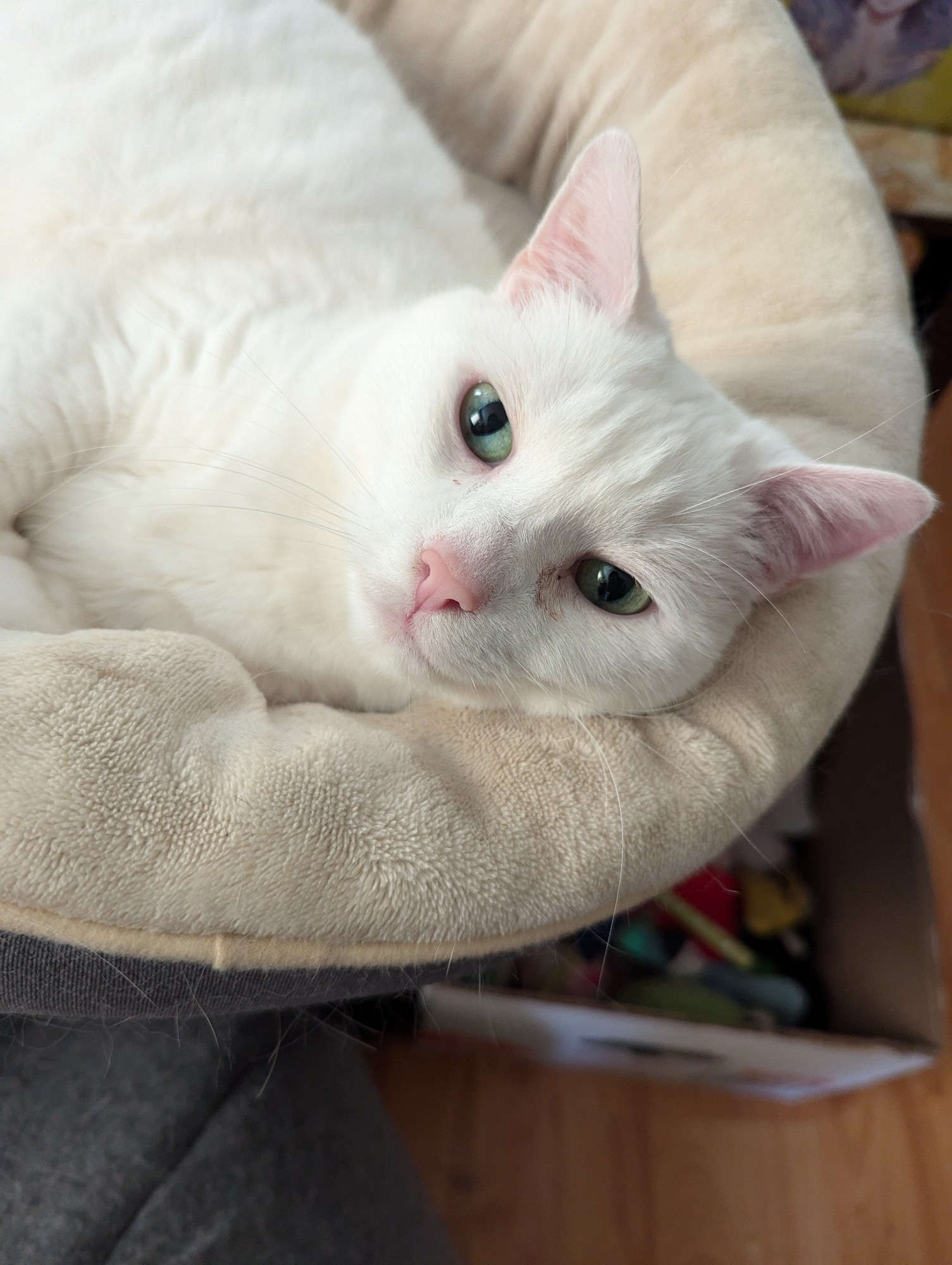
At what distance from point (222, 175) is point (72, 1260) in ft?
4.21

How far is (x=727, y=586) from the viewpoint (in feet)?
2.96

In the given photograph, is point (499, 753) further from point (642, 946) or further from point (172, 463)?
point (642, 946)

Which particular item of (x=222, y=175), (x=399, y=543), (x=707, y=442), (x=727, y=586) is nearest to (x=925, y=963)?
(x=727, y=586)

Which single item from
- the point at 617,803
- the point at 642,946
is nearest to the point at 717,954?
the point at 642,946

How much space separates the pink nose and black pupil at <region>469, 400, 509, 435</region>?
169 millimetres

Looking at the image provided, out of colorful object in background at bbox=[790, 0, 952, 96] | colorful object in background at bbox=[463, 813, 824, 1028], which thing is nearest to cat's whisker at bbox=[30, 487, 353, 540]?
colorful object in background at bbox=[463, 813, 824, 1028]

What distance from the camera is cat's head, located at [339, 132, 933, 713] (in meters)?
0.79

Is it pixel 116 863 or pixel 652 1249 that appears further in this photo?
pixel 652 1249

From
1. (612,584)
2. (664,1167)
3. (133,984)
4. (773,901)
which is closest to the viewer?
(133,984)

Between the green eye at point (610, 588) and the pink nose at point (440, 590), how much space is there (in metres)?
0.13

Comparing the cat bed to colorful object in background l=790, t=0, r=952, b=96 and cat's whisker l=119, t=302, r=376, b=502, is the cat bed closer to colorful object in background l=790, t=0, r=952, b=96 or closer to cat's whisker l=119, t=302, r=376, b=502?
cat's whisker l=119, t=302, r=376, b=502

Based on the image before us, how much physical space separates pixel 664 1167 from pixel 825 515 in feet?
4.31

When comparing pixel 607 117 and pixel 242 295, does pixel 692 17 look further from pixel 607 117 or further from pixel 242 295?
pixel 242 295

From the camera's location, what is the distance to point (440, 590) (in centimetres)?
76
